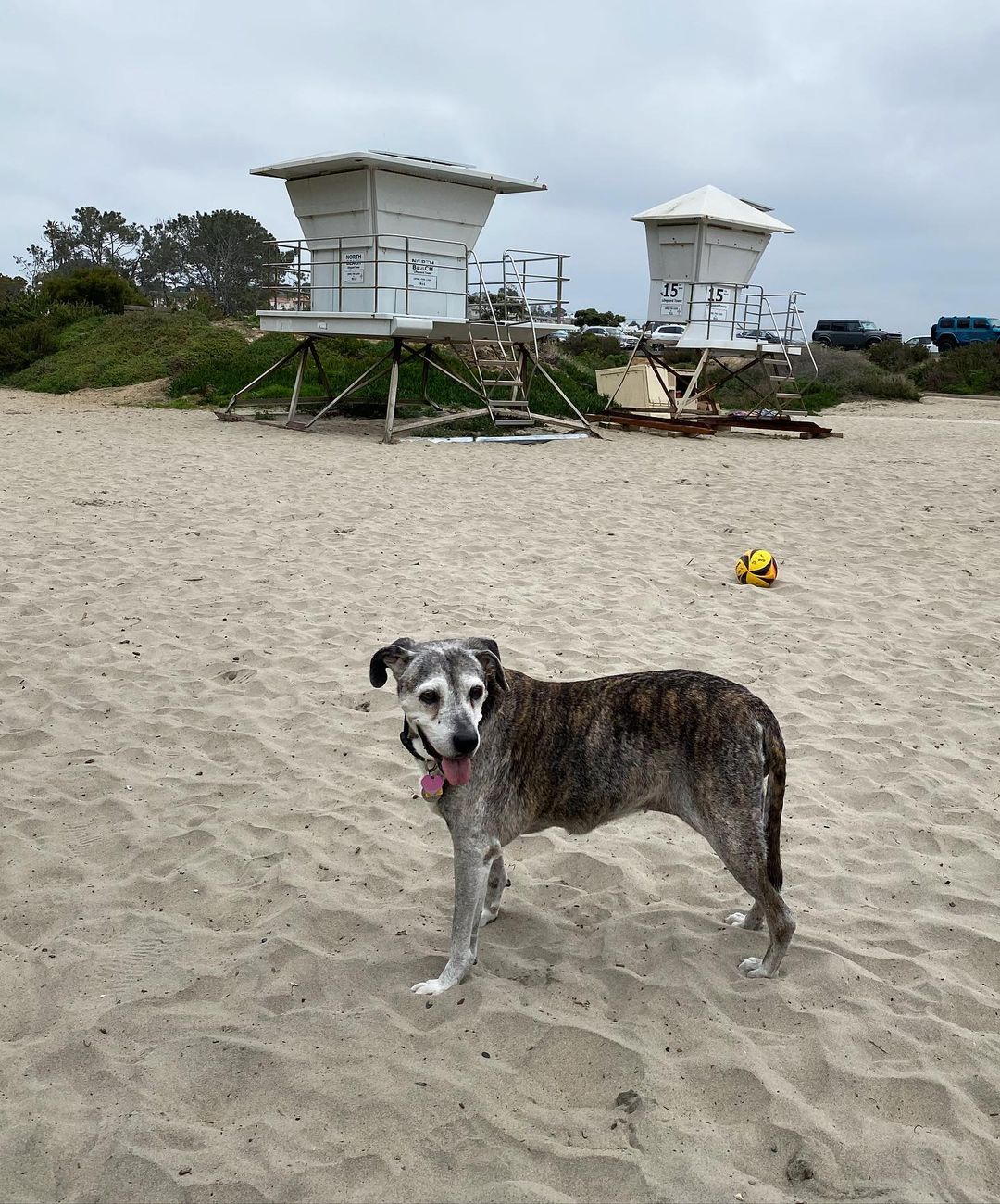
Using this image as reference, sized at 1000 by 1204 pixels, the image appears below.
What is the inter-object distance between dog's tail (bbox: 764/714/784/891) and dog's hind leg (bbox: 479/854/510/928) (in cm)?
110

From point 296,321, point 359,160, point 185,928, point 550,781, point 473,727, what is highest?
point 359,160

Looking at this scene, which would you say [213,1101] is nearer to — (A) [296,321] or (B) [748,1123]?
(B) [748,1123]

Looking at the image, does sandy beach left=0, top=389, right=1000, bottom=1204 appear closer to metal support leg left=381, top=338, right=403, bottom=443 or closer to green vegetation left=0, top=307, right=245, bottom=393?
metal support leg left=381, top=338, right=403, bottom=443

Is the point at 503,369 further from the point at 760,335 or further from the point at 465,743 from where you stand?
the point at 465,743

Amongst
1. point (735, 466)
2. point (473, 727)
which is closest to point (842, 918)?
point (473, 727)

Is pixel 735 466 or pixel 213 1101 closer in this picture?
pixel 213 1101

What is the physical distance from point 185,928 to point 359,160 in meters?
15.3

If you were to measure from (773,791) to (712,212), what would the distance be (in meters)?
19.6

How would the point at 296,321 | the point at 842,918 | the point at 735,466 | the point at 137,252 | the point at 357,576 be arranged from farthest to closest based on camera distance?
the point at 137,252
the point at 296,321
the point at 735,466
the point at 357,576
the point at 842,918

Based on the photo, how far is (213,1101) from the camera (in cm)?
321

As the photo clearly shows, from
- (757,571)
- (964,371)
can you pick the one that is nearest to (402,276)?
(757,571)

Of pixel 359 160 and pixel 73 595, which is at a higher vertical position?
pixel 359 160

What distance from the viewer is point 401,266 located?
59.8ft

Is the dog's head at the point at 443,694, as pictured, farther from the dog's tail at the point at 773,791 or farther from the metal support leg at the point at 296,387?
the metal support leg at the point at 296,387
